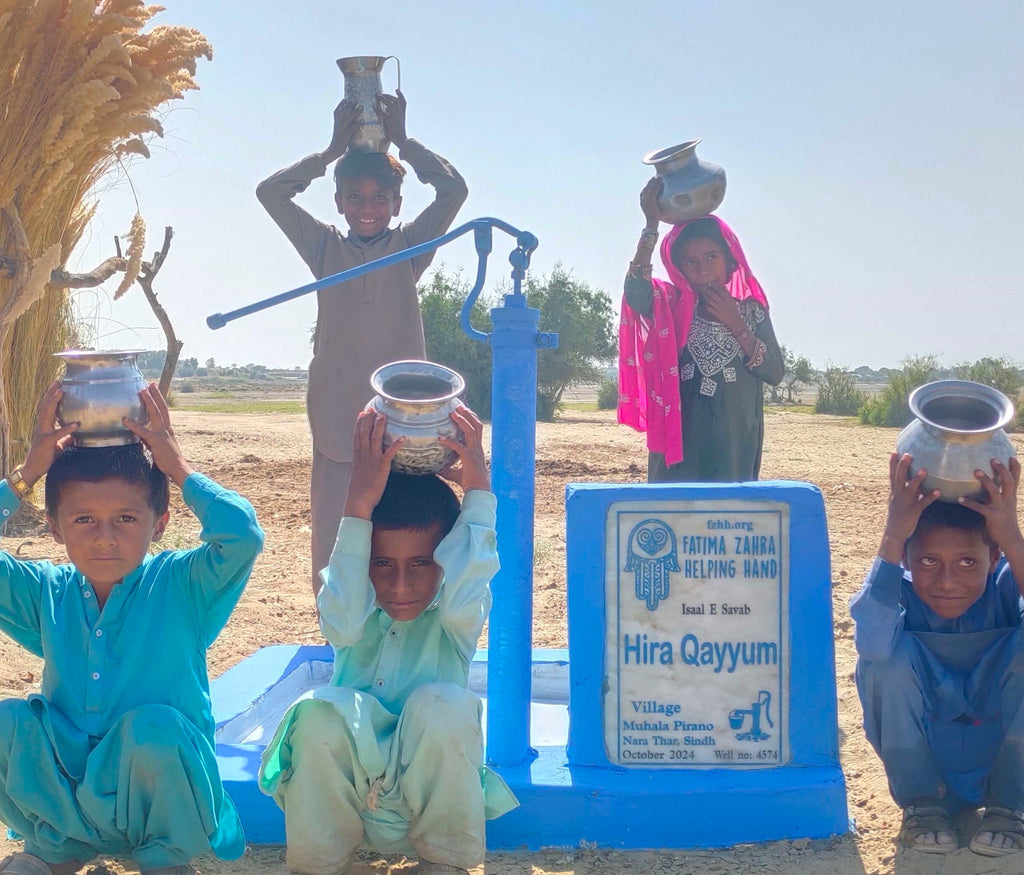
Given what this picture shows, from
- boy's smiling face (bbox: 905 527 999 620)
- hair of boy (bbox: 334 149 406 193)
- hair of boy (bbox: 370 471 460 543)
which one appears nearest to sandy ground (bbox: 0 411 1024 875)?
boy's smiling face (bbox: 905 527 999 620)

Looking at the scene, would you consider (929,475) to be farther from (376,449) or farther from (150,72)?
(150,72)

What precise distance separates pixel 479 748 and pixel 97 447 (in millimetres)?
1105

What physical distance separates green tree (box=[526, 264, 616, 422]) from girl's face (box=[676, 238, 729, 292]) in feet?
70.6

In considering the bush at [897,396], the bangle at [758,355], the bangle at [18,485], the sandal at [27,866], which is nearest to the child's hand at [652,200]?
the bangle at [758,355]

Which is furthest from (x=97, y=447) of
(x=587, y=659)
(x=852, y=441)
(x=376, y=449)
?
(x=852, y=441)

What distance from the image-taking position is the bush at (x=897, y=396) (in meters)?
20.3

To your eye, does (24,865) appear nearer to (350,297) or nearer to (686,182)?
(350,297)

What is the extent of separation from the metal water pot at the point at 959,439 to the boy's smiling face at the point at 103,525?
1804 millimetres

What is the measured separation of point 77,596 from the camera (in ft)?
7.77

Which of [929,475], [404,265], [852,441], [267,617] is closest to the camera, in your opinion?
[929,475]

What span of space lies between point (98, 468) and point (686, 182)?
2.06 meters

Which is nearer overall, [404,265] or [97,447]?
[97,447]

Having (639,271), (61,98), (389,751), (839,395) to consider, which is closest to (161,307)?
(61,98)

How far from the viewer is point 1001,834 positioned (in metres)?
2.38
